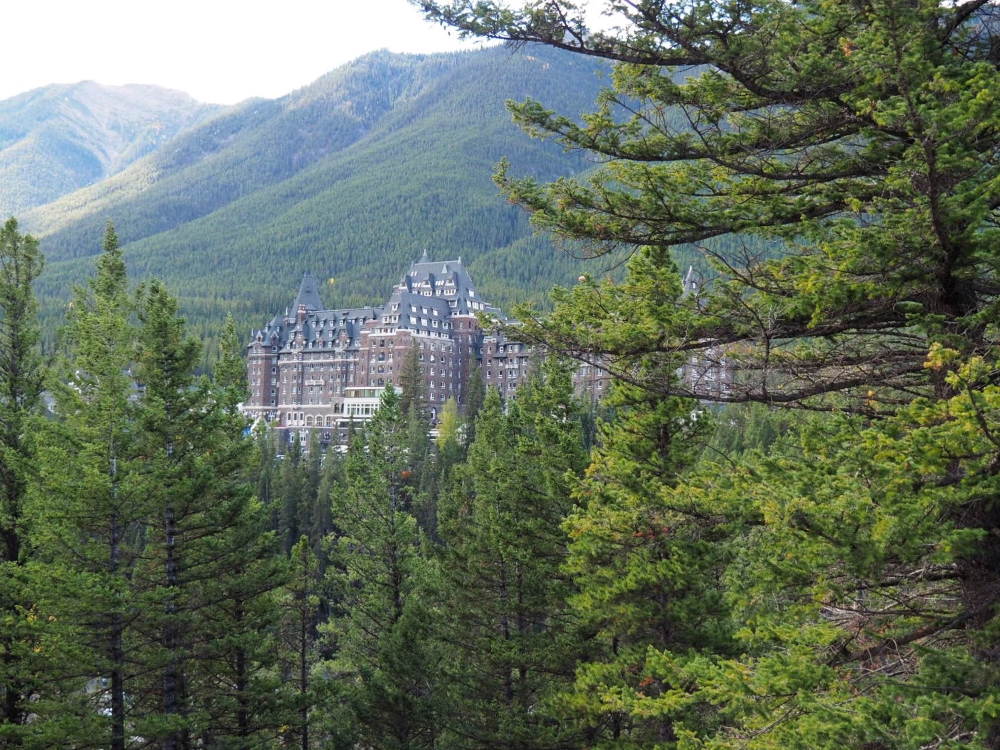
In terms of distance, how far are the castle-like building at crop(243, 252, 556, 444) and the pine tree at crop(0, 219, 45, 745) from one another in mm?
95235

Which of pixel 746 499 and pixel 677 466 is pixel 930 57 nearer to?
pixel 746 499

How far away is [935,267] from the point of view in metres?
6.78

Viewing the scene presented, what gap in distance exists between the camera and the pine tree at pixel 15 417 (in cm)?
1640

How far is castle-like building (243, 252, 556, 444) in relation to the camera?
124688 mm

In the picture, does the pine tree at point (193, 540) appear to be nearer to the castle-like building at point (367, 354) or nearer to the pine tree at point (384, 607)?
the pine tree at point (384, 607)

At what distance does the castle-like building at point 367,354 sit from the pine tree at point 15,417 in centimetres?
9523

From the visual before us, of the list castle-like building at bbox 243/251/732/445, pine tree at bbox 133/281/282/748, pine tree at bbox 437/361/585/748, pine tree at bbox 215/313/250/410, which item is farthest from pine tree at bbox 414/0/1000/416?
castle-like building at bbox 243/251/732/445

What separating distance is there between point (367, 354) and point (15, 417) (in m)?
109

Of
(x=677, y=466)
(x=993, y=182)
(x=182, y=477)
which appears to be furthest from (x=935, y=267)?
(x=182, y=477)

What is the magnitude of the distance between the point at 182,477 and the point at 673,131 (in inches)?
502

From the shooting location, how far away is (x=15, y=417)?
715 inches

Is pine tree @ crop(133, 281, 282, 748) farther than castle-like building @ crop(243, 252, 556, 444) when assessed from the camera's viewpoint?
No

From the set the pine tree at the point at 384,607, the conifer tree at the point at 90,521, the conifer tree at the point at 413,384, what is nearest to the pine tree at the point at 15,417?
the conifer tree at the point at 90,521

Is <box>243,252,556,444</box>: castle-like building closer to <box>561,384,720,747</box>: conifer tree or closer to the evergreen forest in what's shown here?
<box>561,384,720,747</box>: conifer tree
